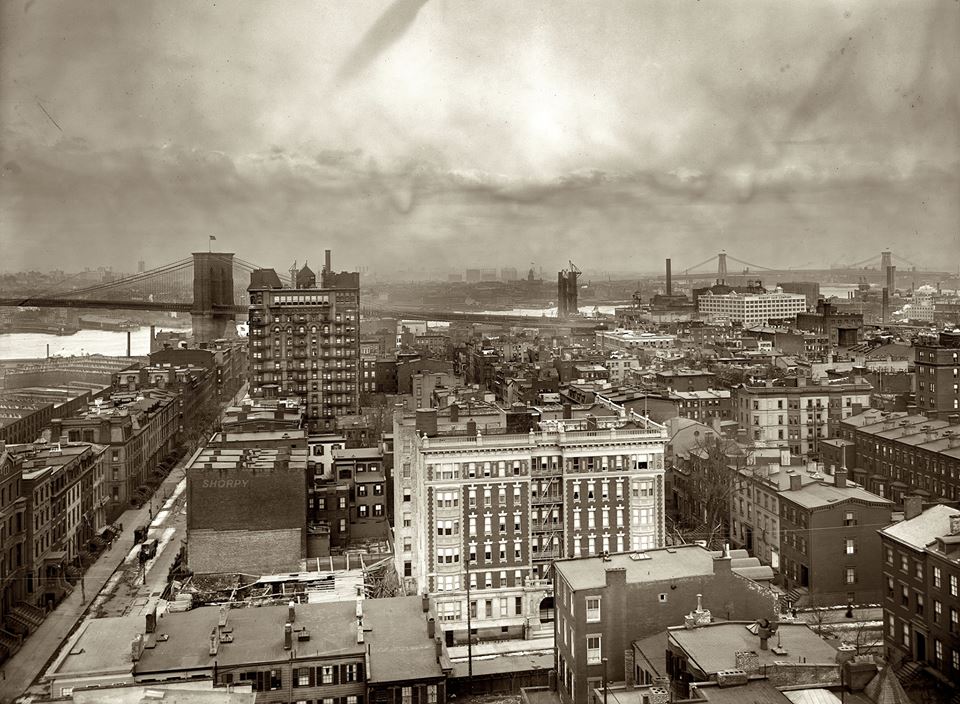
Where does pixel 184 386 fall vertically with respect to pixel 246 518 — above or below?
above

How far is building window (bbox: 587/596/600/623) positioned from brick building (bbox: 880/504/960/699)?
8.51 ft

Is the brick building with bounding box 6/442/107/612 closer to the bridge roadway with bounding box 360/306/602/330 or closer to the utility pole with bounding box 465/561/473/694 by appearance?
the utility pole with bounding box 465/561/473/694

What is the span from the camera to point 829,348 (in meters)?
26.8

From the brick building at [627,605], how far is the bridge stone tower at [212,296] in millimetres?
13883

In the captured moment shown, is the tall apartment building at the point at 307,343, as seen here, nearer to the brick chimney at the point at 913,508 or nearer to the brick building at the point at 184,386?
the brick building at the point at 184,386

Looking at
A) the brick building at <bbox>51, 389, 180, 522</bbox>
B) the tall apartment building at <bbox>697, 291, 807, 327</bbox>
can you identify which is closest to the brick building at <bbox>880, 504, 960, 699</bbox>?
the brick building at <bbox>51, 389, 180, 522</bbox>

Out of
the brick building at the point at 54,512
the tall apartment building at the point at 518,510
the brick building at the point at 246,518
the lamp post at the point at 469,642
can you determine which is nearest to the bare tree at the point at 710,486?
the tall apartment building at the point at 518,510

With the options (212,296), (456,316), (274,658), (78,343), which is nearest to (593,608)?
(274,658)

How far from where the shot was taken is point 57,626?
406 inches

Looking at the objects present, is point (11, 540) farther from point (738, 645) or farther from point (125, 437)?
point (738, 645)

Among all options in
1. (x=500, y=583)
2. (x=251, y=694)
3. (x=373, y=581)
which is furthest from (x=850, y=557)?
(x=251, y=694)

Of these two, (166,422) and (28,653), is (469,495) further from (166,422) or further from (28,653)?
(166,422)

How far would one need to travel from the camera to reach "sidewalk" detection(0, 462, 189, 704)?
874 cm

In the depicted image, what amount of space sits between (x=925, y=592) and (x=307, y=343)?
16.1 m
